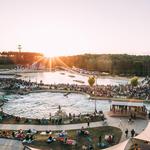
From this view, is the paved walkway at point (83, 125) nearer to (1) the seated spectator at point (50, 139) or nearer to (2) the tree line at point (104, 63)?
(1) the seated spectator at point (50, 139)

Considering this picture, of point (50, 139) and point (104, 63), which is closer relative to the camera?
point (50, 139)

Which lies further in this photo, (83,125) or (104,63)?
(104,63)

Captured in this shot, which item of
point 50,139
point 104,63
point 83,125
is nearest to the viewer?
point 50,139

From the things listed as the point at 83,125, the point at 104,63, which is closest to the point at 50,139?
the point at 83,125

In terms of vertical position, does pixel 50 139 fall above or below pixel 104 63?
below

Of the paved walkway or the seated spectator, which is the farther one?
the paved walkway

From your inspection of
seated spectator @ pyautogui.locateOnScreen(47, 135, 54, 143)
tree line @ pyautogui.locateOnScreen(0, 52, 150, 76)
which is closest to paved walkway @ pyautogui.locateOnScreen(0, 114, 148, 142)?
seated spectator @ pyautogui.locateOnScreen(47, 135, 54, 143)

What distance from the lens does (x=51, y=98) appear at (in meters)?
63.6

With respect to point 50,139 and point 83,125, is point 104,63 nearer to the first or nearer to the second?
point 83,125

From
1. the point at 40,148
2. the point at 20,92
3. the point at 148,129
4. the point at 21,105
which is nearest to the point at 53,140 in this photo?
the point at 40,148

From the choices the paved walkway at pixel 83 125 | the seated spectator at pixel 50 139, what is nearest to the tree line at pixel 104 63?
the paved walkway at pixel 83 125

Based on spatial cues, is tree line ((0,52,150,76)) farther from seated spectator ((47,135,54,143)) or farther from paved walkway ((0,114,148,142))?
seated spectator ((47,135,54,143))

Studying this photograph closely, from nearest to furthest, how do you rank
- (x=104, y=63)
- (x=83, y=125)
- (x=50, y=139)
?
(x=50, y=139) → (x=83, y=125) → (x=104, y=63)

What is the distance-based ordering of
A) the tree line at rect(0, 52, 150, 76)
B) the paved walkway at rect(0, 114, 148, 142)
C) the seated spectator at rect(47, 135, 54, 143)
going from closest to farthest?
1. the seated spectator at rect(47, 135, 54, 143)
2. the paved walkway at rect(0, 114, 148, 142)
3. the tree line at rect(0, 52, 150, 76)
